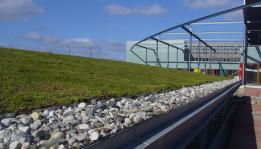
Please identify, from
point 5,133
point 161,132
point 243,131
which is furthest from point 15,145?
point 243,131

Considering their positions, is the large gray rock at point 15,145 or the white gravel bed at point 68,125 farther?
the white gravel bed at point 68,125

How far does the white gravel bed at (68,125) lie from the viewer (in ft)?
12.3

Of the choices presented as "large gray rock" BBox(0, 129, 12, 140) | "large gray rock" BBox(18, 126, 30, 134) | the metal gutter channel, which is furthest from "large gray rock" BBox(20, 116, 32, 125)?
the metal gutter channel

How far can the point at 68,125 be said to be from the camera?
183 inches

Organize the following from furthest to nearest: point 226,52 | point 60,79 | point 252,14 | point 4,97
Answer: point 226,52 < point 252,14 < point 60,79 < point 4,97

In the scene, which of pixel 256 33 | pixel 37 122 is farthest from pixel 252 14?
pixel 37 122

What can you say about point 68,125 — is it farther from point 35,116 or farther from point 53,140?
point 53,140

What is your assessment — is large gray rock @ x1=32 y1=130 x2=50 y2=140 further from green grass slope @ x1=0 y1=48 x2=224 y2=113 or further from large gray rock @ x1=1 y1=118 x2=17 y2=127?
green grass slope @ x1=0 y1=48 x2=224 y2=113

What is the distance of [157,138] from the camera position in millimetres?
4695

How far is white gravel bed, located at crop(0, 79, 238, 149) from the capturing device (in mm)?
3764

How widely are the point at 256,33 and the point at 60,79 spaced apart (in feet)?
139

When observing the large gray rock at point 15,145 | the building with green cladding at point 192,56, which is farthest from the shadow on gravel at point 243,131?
the building with green cladding at point 192,56

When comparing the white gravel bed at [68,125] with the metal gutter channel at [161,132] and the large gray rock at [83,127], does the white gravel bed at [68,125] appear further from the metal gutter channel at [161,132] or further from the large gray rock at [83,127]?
the metal gutter channel at [161,132]

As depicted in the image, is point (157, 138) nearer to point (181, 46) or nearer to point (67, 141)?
point (67, 141)
